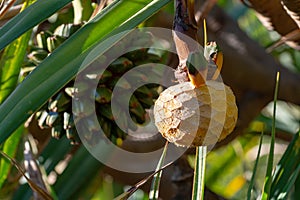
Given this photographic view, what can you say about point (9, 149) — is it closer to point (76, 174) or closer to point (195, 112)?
point (76, 174)

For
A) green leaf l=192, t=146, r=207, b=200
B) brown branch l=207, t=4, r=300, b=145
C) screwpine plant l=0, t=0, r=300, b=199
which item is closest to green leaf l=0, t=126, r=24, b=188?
screwpine plant l=0, t=0, r=300, b=199

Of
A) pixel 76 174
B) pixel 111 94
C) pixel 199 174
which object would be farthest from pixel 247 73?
pixel 199 174

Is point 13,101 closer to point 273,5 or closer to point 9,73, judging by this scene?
point 9,73

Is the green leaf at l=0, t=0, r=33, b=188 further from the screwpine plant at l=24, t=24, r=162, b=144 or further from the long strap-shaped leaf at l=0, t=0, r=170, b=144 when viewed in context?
the long strap-shaped leaf at l=0, t=0, r=170, b=144

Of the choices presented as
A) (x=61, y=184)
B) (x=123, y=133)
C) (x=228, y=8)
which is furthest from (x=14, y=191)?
(x=228, y=8)

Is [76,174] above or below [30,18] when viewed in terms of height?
below

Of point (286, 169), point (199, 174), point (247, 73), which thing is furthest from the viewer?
point (247, 73)

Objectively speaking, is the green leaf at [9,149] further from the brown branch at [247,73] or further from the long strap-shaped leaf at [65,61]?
the brown branch at [247,73]
